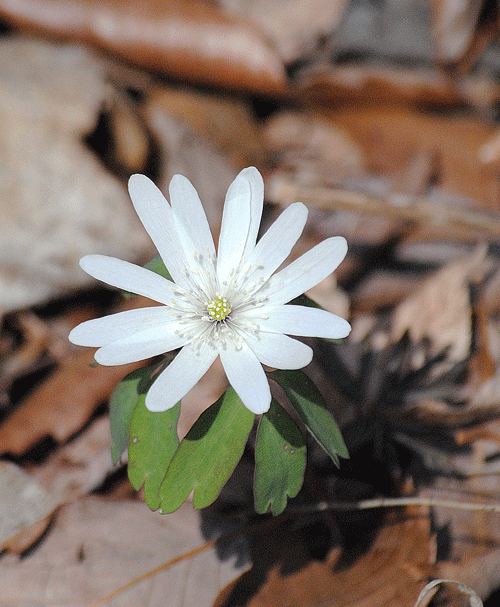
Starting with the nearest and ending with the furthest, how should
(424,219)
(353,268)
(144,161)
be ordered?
(424,219), (353,268), (144,161)

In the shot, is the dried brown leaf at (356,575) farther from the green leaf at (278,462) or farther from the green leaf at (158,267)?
the green leaf at (158,267)

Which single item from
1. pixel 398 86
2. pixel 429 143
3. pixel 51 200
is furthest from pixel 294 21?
pixel 51 200

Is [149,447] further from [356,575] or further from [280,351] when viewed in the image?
[356,575]

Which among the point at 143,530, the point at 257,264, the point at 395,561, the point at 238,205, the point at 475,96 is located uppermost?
the point at 475,96

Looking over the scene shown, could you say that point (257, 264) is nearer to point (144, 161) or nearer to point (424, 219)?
point (424, 219)

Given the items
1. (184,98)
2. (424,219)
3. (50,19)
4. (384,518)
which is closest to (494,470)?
(384,518)
